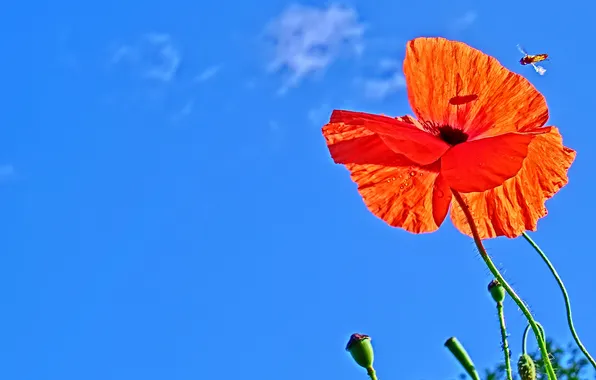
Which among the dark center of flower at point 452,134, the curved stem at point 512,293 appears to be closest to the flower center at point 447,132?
the dark center of flower at point 452,134

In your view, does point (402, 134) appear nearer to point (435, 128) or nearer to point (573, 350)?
point (435, 128)

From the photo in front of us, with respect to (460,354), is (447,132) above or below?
above

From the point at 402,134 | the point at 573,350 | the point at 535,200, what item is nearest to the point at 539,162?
the point at 535,200

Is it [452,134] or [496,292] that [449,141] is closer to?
[452,134]

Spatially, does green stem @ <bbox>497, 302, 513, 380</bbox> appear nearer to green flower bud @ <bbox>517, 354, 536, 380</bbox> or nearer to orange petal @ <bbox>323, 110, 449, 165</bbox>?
green flower bud @ <bbox>517, 354, 536, 380</bbox>

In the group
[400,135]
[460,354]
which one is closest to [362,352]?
[460,354]

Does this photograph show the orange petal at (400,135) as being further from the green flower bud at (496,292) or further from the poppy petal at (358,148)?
the green flower bud at (496,292)
